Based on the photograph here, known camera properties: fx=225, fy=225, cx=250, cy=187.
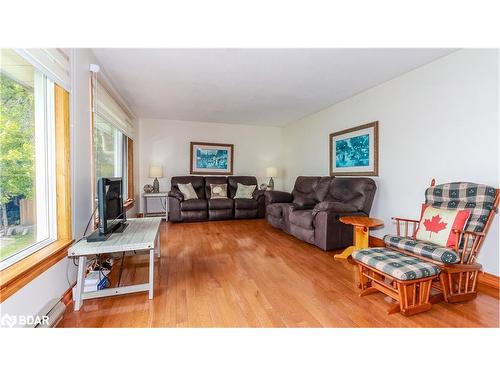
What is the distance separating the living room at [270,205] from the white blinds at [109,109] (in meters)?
0.03

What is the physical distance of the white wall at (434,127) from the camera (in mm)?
2057

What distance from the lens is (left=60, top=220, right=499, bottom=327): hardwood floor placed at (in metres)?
1.52

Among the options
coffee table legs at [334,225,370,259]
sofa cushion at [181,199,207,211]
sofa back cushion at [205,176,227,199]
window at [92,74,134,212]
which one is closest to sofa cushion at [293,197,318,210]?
coffee table legs at [334,225,370,259]

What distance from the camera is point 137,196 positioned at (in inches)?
202

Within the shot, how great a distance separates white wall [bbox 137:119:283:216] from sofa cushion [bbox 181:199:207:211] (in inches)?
44.8

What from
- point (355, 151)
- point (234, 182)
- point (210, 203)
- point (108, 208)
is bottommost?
point (210, 203)

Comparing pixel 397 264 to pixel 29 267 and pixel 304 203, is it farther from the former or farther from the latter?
pixel 29 267

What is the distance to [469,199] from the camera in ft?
6.42

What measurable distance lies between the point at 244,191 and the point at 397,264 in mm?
3825

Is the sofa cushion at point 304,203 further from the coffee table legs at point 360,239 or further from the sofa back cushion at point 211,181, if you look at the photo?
the sofa back cushion at point 211,181

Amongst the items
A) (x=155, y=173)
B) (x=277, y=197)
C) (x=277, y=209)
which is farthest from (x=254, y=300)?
(x=155, y=173)

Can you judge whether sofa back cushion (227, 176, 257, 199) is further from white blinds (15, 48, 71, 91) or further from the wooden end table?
white blinds (15, 48, 71, 91)
